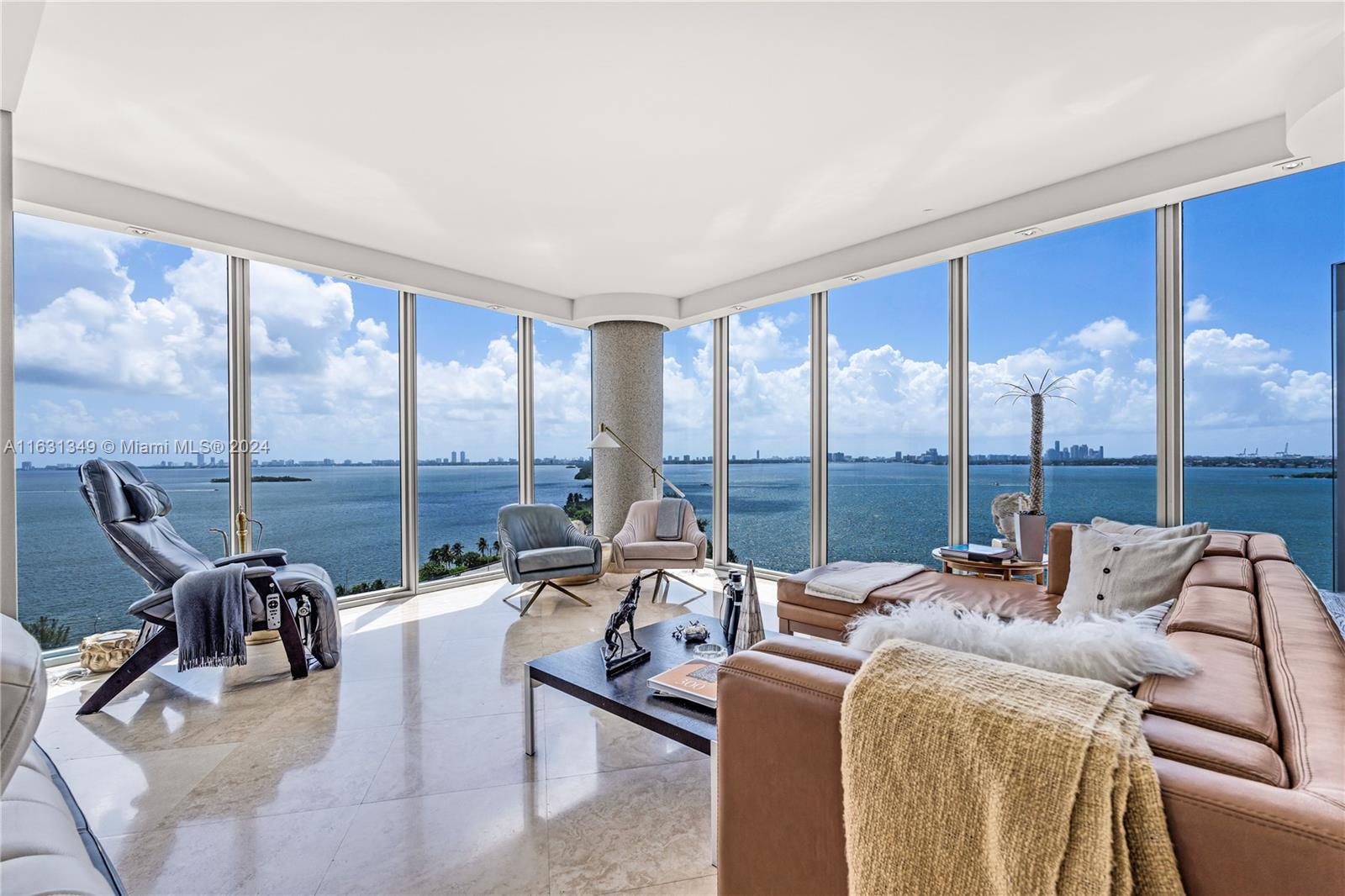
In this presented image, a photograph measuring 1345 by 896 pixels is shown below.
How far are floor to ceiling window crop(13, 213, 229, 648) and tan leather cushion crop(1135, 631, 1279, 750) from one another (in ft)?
14.6

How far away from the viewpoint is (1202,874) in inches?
27.0

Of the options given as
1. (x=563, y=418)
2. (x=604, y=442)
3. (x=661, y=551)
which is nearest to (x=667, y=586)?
(x=661, y=551)

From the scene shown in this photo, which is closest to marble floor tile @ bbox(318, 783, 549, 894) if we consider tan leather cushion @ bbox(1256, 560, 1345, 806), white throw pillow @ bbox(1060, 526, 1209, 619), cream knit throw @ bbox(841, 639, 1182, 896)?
cream knit throw @ bbox(841, 639, 1182, 896)

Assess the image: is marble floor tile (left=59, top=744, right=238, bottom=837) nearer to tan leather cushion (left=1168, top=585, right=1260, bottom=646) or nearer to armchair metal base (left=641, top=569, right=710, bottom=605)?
armchair metal base (left=641, top=569, right=710, bottom=605)

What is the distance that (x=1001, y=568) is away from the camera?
11.2ft

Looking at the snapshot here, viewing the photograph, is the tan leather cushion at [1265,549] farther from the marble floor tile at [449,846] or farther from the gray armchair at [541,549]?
the gray armchair at [541,549]

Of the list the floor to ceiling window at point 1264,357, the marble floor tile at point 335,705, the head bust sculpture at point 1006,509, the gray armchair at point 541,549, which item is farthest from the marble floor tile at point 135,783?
the floor to ceiling window at point 1264,357

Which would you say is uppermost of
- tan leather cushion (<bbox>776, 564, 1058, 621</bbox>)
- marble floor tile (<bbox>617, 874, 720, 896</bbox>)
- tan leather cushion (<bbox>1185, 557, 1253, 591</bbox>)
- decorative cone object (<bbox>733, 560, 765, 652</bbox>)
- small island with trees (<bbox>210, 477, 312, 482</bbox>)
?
→ small island with trees (<bbox>210, 477, 312, 482</bbox>)

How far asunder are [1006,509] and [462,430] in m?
4.58

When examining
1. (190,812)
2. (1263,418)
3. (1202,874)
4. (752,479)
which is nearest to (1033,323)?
(1263,418)

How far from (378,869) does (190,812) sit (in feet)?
2.67

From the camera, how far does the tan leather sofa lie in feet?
2.17

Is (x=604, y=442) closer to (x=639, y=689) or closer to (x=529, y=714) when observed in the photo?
(x=529, y=714)

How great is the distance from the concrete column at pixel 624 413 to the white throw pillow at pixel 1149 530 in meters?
3.95
